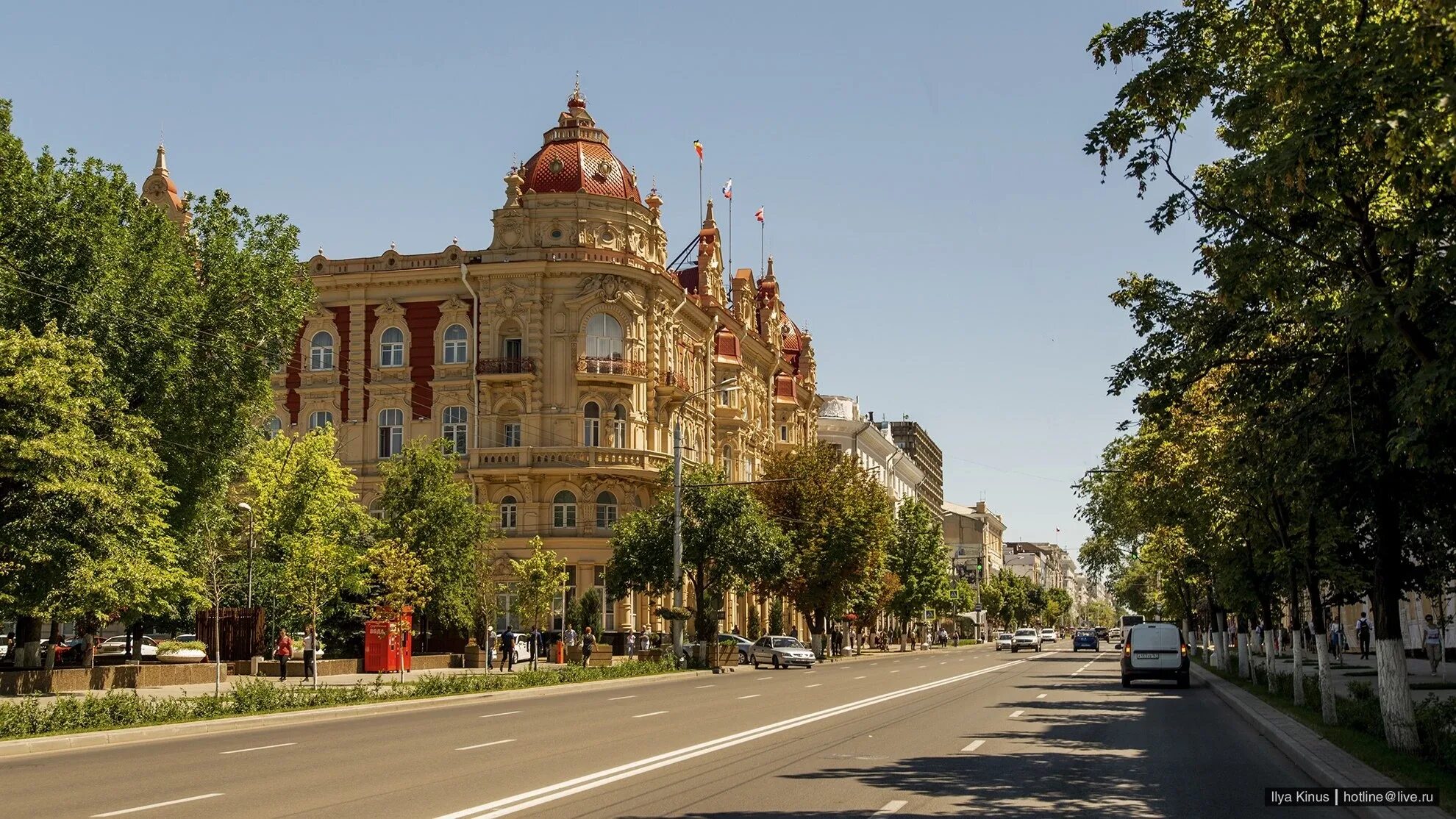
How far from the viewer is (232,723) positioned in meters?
23.1

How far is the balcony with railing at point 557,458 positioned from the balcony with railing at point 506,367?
3.37 meters

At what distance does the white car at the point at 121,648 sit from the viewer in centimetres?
5219

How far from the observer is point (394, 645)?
141ft

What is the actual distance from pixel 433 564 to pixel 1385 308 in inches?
1632

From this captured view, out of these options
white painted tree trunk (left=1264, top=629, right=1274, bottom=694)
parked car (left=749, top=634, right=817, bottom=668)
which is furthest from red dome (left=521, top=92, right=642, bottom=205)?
white painted tree trunk (left=1264, top=629, right=1274, bottom=694)

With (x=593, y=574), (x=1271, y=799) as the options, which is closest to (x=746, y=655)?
(x=593, y=574)

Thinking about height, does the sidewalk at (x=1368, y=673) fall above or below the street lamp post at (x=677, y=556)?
below

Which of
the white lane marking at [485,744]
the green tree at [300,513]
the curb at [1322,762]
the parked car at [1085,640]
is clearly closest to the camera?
the curb at [1322,762]

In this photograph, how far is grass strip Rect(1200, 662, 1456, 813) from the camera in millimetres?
12820

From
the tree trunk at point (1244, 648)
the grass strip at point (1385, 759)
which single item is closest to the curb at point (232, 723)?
the grass strip at point (1385, 759)

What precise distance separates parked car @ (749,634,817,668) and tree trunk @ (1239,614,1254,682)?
20.1 m

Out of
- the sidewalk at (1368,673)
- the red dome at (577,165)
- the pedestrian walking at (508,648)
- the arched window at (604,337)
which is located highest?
the red dome at (577,165)

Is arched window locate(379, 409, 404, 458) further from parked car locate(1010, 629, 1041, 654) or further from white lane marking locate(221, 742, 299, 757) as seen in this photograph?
white lane marking locate(221, 742, 299, 757)

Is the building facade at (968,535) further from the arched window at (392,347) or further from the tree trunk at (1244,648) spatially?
the tree trunk at (1244,648)
